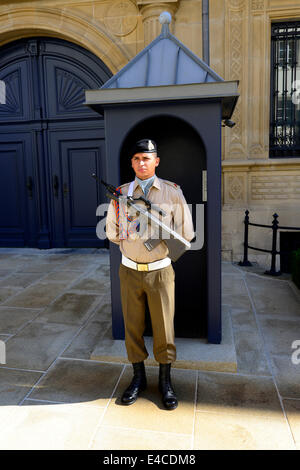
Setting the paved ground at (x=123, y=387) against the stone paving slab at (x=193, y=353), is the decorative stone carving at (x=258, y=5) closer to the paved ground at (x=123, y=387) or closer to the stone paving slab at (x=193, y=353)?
the paved ground at (x=123, y=387)

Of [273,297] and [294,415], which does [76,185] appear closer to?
[273,297]

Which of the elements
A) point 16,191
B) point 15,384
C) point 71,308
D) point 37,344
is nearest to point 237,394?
point 15,384

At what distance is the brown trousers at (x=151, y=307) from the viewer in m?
2.74

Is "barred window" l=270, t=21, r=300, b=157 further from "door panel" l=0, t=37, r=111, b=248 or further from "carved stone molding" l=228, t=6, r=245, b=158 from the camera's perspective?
"door panel" l=0, t=37, r=111, b=248

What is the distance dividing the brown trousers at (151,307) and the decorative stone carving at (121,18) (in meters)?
6.00

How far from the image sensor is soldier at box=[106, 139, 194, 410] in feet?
8.95

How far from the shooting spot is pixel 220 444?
2383 millimetres

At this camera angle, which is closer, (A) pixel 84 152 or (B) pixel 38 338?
(B) pixel 38 338

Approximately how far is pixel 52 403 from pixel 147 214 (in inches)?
63.8

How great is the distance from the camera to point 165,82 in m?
3.38

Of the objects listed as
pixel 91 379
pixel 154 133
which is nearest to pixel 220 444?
pixel 91 379

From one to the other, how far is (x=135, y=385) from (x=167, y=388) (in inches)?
9.9

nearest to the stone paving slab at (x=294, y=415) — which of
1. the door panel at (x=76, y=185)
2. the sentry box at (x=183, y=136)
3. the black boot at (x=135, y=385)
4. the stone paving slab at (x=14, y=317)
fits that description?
the sentry box at (x=183, y=136)
